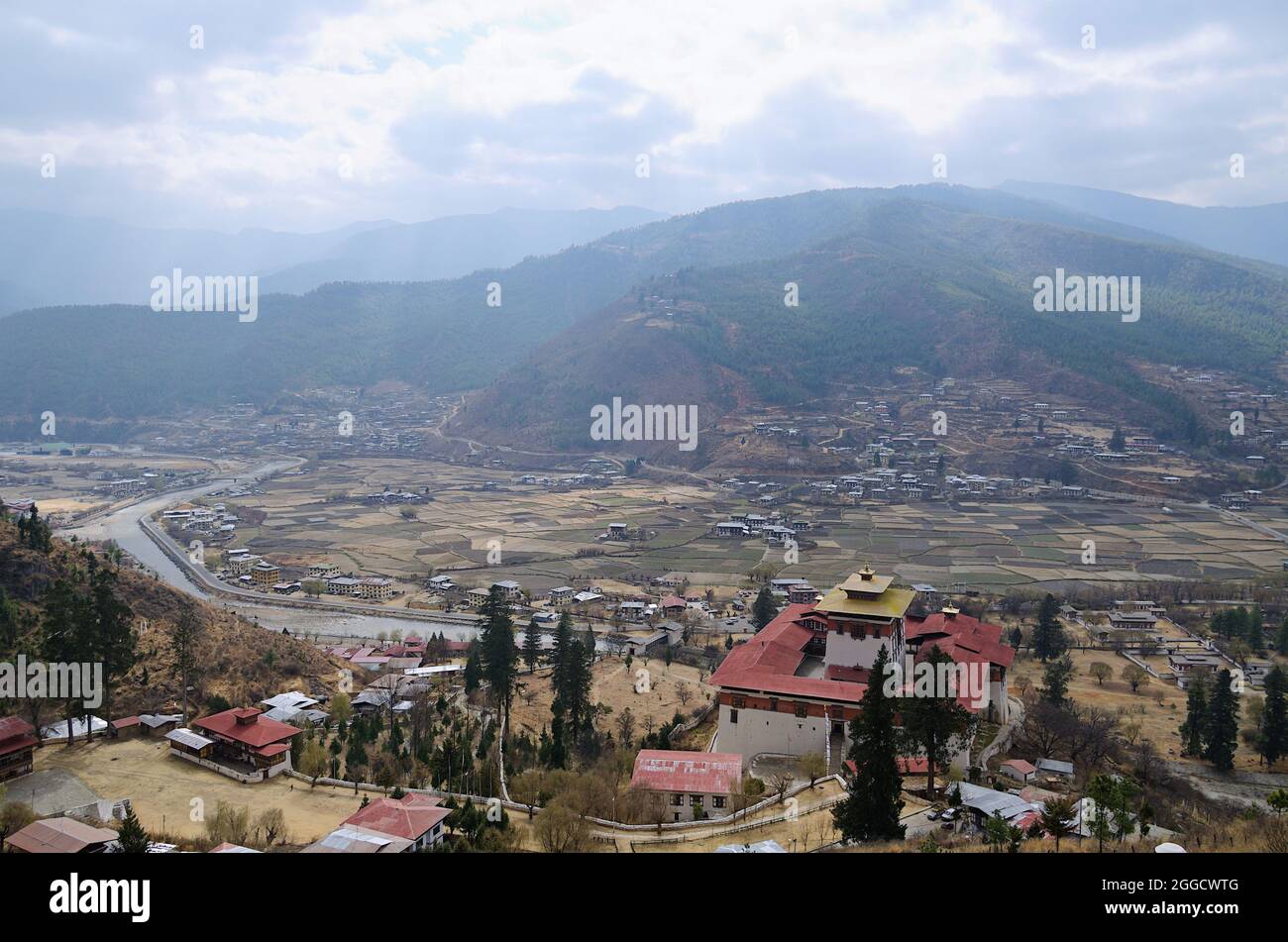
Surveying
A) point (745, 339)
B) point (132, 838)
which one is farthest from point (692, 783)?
point (745, 339)

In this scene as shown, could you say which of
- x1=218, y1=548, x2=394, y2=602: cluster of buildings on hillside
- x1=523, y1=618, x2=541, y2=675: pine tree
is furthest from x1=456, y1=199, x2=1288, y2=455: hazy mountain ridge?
x1=523, y1=618, x2=541, y2=675: pine tree

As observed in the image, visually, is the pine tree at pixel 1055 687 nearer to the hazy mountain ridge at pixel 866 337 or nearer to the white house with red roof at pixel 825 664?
the white house with red roof at pixel 825 664

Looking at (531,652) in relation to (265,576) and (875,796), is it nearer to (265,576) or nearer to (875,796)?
(875,796)

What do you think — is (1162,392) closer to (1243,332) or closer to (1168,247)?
(1243,332)

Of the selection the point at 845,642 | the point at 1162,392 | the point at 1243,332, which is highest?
the point at 1243,332

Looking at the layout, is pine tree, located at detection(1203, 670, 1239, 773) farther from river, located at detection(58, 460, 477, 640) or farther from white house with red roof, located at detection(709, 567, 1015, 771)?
river, located at detection(58, 460, 477, 640)

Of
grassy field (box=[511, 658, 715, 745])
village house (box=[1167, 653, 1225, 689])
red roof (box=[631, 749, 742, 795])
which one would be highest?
red roof (box=[631, 749, 742, 795])
